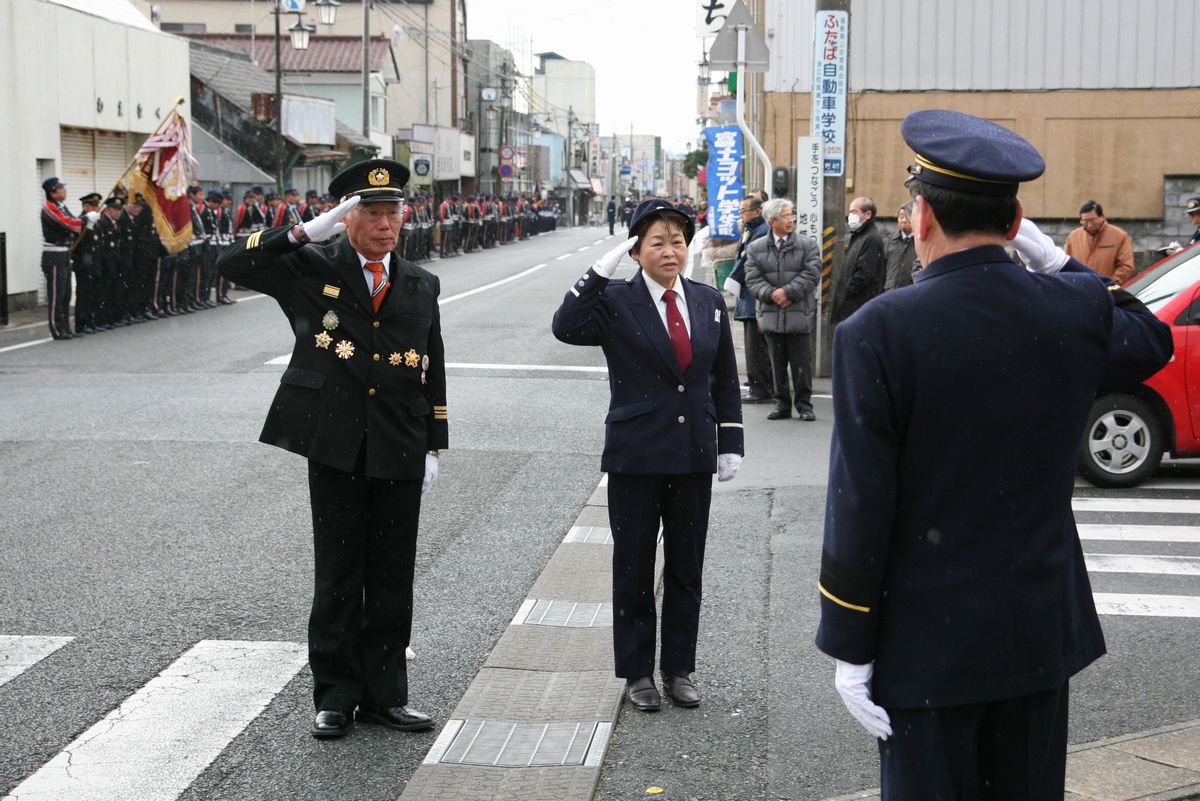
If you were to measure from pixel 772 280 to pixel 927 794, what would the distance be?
10188mm

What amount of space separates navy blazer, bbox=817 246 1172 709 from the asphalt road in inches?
77.4

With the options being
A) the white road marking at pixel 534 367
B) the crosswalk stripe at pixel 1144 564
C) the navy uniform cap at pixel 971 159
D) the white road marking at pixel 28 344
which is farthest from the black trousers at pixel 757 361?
the navy uniform cap at pixel 971 159

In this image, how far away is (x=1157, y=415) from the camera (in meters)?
10.1

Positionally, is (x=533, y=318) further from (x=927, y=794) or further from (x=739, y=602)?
(x=927, y=794)

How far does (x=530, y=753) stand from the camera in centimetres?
502

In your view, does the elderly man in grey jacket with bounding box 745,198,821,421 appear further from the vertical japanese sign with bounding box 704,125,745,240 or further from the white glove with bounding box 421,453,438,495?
the vertical japanese sign with bounding box 704,125,745,240

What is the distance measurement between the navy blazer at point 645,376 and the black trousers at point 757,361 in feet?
27.0

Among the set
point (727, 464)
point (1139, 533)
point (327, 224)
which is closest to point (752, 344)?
point (1139, 533)

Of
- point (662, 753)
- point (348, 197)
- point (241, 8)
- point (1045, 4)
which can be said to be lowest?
point (662, 753)

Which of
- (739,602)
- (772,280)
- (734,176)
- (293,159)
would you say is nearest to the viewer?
(739,602)

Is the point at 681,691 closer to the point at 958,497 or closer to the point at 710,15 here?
the point at 958,497

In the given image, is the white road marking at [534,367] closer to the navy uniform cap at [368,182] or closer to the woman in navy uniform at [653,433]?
the woman in navy uniform at [653,433]

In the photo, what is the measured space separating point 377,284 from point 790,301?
306 inches

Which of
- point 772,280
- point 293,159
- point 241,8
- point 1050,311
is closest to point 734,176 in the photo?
point 772,280
